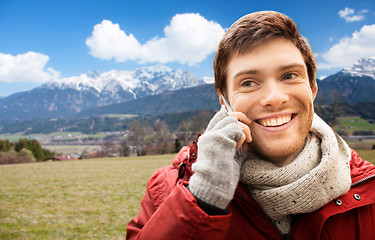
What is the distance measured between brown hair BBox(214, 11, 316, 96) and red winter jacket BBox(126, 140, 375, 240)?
692mm

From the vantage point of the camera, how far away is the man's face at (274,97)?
4.52 ft

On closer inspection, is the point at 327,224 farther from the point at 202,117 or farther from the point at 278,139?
the point at 202,117

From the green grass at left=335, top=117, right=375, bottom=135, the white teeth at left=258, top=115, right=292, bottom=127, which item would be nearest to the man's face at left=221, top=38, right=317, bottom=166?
the white teeth at left=258, top=115, right=292, bottom=127

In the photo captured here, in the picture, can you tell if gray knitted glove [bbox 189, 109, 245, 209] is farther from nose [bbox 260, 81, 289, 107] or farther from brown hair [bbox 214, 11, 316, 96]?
brown hair [bbox 214, 11, 316, 96]

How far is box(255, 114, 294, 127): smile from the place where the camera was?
1385 mm

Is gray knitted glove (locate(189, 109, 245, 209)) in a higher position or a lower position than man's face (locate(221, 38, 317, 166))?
lower

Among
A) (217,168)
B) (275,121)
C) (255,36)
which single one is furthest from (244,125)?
(255,36)

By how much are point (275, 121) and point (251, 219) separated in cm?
64

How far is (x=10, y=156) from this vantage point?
48.3 metres

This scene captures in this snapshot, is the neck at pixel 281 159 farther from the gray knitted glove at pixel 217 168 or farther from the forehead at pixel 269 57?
the forehead at pixel 269 57

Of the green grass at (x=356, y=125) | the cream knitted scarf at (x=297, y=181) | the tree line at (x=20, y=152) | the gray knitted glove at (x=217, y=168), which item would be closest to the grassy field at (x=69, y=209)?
the cream knitted scarf at (x=297, y=181)

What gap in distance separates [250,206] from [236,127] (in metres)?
0.56

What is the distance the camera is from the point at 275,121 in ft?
4.55

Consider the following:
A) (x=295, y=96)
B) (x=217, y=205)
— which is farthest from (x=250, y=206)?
(x=295, y=96)
